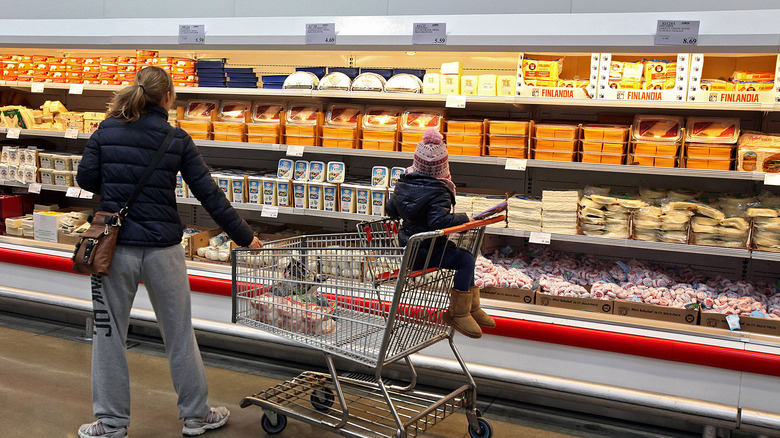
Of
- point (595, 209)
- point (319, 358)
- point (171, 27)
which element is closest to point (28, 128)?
point (171, 27)

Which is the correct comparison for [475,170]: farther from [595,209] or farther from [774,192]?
[774,192]

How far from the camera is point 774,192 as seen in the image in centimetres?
395

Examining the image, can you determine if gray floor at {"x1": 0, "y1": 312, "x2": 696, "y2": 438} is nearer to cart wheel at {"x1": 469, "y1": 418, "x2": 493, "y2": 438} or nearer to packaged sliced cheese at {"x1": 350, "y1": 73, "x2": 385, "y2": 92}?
cart wheel at {"x1": 469, "y1": 418, "x2": 493, "y2": 438}

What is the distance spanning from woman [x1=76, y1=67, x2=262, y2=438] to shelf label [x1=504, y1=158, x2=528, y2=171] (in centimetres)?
159

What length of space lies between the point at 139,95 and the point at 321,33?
1272 millimetres

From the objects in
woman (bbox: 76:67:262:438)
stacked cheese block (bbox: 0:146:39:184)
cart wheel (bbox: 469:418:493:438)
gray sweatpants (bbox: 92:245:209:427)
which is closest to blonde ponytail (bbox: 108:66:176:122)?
woman (bbox: 76:67:262:438)

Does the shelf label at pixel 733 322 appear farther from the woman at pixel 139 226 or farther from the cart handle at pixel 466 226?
the woman at pixel 139 226

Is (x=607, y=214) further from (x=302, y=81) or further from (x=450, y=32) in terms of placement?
(x=302, y=81)

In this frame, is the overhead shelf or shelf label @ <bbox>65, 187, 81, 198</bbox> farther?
shelf label @ <bbox>65, 187, 81, 198</bbox>

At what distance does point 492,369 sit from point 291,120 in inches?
82.5

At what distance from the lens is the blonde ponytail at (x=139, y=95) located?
2988mm

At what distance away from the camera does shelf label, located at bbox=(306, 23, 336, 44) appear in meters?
3.86

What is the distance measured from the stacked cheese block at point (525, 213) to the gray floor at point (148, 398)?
3.43 feet

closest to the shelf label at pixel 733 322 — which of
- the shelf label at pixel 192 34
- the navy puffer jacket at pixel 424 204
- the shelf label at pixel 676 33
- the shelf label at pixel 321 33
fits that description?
the shelf label at pixel 676 33
